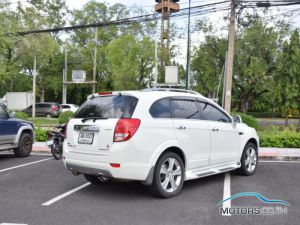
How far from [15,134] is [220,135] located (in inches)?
240

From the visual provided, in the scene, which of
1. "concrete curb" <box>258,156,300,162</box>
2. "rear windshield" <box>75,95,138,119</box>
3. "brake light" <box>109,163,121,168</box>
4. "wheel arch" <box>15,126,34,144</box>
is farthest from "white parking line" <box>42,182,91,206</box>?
"concrete curb" <box>258,156,300,162</box>

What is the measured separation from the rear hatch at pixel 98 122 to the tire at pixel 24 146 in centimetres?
466

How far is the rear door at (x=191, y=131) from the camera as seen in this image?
5.60 m

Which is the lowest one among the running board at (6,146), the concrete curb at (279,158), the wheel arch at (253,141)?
the concrete curb at (279,158)

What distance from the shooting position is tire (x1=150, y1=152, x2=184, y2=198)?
518 cm

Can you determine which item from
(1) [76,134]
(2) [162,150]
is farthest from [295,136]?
(1) [76,134]

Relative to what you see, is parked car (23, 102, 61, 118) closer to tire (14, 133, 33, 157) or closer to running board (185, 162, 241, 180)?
tire (14, 133, 33, 157)

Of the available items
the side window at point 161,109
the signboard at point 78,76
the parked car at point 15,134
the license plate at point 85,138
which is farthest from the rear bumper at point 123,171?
the signboard at point 78,76

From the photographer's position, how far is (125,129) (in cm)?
490

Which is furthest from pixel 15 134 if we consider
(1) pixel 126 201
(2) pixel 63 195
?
(1) pixel 126 201

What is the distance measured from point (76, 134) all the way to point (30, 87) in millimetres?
37608

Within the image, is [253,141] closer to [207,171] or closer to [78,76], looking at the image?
[207,171]

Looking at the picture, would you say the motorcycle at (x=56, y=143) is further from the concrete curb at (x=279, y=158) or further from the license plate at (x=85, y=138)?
the concrete curb at (x=279, y=158)

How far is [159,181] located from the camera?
5.18 meters
